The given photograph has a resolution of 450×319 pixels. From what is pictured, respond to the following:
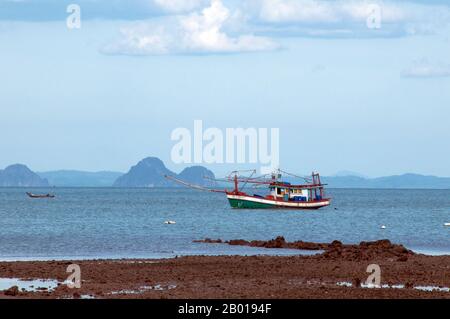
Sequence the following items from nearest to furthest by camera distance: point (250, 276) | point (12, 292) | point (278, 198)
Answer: point (12, 292), point (250, 276), point (278, 198)

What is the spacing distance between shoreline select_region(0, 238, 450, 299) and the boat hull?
6927 centimetres

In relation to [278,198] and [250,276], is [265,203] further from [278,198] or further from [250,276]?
[250,276]

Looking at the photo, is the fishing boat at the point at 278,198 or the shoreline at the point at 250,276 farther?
the fishing boat at the point at 278,198

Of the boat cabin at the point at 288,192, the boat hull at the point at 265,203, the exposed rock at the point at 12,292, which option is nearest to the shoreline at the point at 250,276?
the exposed rock at the point at 12,292

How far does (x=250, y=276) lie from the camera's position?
35562 mm

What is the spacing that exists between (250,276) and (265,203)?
82.0m

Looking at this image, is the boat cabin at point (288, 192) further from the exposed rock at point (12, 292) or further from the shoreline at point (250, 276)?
the exposed rock at point (12, 292)

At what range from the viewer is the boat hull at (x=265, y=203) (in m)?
117

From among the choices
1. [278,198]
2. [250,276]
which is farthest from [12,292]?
[278,198]

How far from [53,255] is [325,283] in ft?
72.7

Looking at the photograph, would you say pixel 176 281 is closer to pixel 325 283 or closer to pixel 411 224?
pixel 325 283

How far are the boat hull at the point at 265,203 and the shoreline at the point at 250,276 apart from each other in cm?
6927

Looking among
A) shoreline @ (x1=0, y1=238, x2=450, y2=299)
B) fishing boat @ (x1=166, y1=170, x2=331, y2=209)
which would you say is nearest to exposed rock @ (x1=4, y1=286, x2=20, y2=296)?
shoreline @ (x1=0, y1=238, x2=450, y2=299)
